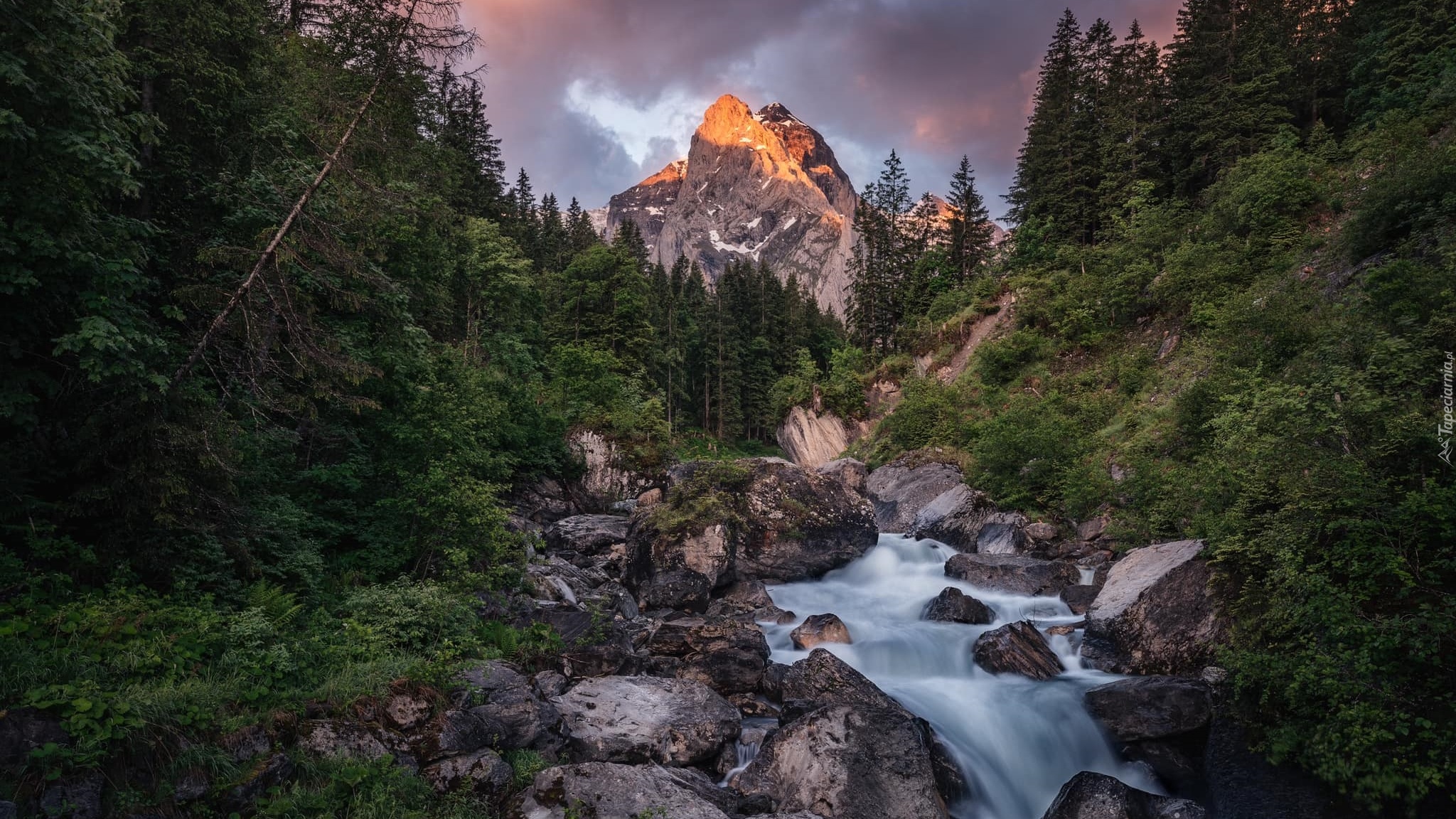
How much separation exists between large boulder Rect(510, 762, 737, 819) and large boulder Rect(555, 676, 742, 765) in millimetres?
922

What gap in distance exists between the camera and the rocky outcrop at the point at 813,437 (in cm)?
4312

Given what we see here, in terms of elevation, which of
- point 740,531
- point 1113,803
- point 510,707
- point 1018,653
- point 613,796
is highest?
point 740,531

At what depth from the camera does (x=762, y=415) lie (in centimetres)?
6606

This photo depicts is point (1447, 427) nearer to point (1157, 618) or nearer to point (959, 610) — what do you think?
point (1157, 618)

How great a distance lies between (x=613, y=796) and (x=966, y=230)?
47.9 m

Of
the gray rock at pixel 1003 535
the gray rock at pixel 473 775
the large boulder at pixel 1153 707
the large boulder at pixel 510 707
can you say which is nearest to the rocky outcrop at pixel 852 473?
the gray rock at pixel 1003 535

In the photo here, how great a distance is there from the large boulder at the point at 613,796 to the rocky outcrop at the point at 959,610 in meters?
8.24

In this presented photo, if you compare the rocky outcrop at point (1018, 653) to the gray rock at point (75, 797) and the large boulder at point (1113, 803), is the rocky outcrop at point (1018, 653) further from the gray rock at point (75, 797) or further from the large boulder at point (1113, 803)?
the gray rock at point (75, 797)

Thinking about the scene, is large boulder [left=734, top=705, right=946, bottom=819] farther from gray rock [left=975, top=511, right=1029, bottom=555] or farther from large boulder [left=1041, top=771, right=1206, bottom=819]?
gray rock [left=975, top=511, right=1029, bottom=555]

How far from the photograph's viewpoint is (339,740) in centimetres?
619

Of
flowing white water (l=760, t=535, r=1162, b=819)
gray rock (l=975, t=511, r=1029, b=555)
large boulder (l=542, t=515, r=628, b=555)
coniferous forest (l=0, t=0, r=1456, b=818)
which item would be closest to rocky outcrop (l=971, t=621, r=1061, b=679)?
flowing white water (l=760, t=535, r=1162, b=819)

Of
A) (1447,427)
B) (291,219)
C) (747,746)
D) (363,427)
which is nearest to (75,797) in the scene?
(747,746)

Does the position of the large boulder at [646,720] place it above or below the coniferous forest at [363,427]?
below

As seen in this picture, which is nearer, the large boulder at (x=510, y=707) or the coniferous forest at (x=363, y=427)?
→ the coniferous forest at (x=363, y=427)
